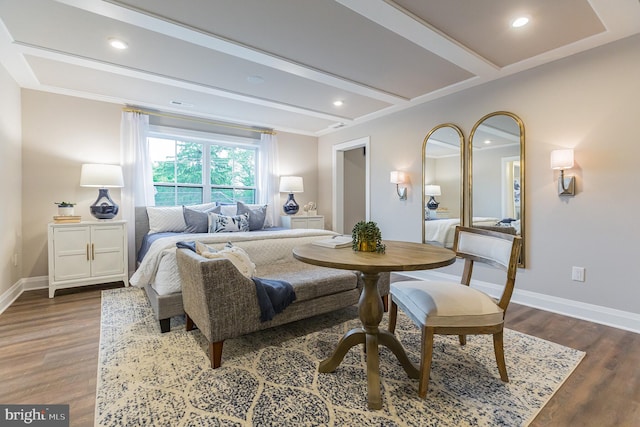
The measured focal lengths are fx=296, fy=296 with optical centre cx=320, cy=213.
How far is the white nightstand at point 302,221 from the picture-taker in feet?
16.4

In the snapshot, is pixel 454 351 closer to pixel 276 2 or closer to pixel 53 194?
pixel 276 2

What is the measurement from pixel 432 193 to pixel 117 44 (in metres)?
3.68

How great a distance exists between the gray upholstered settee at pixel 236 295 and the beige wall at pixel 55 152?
8.68 feet

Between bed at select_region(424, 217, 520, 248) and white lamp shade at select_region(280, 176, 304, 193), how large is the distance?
2265 millimetres

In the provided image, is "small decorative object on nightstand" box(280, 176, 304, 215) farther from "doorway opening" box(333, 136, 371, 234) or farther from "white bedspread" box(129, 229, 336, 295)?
"white bedspread" box(129, 229, 336, 295)

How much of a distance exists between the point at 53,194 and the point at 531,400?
4990 mm

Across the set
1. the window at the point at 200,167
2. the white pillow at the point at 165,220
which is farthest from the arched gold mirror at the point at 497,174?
the white pillow at the point at 165,220

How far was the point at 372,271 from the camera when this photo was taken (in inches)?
56.1

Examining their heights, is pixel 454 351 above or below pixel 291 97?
below

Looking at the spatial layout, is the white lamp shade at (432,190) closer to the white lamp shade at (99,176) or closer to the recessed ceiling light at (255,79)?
the recessed ceiling light at (255,79)

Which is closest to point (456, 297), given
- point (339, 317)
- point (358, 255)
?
point (358, 255)

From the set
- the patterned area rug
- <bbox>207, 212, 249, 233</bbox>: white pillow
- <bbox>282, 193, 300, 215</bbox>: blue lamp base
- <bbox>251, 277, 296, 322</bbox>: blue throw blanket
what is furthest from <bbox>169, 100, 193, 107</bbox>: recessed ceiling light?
<bbox>251, 277, 296, 322</bbox>: blue throw blanket

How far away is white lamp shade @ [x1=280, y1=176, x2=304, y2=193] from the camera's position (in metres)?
5.18

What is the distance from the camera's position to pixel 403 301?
188 cm
